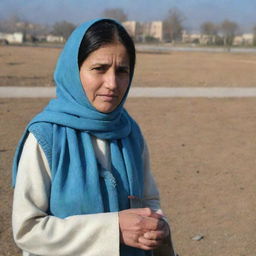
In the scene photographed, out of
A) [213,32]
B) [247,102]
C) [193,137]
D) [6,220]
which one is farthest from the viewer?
[213,32]

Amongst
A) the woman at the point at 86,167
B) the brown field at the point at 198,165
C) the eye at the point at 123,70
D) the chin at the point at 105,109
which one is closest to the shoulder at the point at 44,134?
the woman at the point at 86,167

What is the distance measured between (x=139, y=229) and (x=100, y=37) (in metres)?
0.65

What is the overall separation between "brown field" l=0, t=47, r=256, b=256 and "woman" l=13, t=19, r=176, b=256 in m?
2.43

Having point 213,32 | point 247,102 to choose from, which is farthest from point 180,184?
point 213,32

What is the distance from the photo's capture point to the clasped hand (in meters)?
1.60

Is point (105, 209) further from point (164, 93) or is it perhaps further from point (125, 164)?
point (164, 93)

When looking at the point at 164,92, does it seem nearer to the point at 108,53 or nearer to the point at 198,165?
the point at 198,165

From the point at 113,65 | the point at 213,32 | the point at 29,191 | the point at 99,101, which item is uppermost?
the point at 113,65

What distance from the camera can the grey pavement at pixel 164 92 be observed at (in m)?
12.3

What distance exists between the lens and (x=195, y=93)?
13.8 m

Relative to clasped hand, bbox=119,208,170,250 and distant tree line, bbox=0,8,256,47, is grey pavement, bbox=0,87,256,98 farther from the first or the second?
distant tree line, bbox=0,8,256,47

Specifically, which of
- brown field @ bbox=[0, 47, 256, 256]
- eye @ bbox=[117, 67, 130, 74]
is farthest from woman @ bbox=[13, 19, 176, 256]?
brown field @ bbox=[0, 47, 256, 256]

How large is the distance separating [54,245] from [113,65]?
2.07ft

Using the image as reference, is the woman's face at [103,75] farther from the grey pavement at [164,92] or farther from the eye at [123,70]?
the grey pavement at [164,92]
